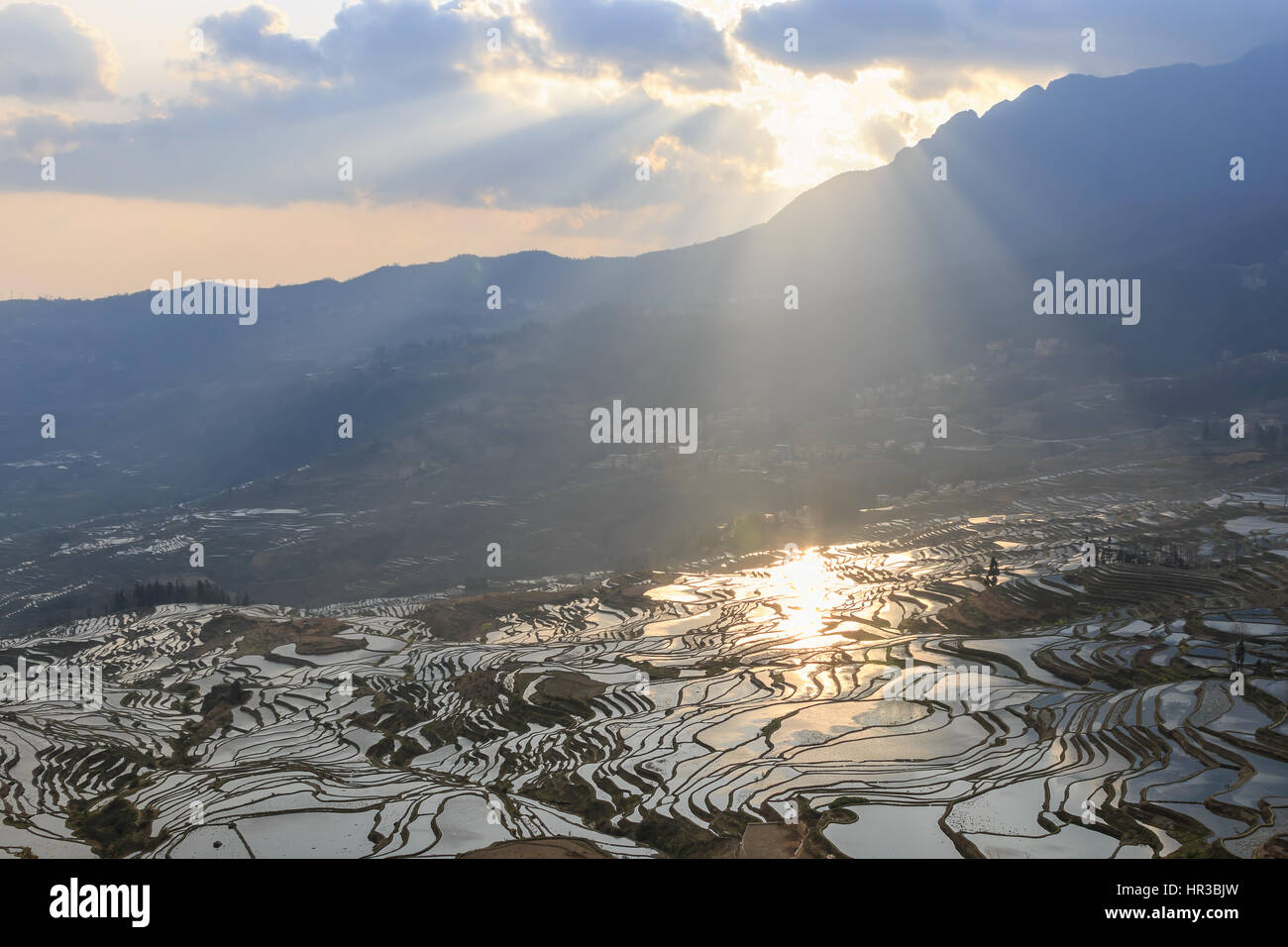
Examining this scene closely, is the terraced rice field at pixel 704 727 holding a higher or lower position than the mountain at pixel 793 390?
lower

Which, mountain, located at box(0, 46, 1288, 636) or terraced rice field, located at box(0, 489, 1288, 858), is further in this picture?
mountain, located at box(0, 46, 1288, 636)

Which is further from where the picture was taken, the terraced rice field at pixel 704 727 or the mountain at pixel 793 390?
the mountain at pixel 793 390

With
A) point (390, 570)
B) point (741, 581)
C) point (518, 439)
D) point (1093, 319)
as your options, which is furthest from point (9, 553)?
point (1093, 319)

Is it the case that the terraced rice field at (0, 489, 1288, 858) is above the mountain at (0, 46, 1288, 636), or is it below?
below

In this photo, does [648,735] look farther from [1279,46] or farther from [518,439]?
[1279,46]
